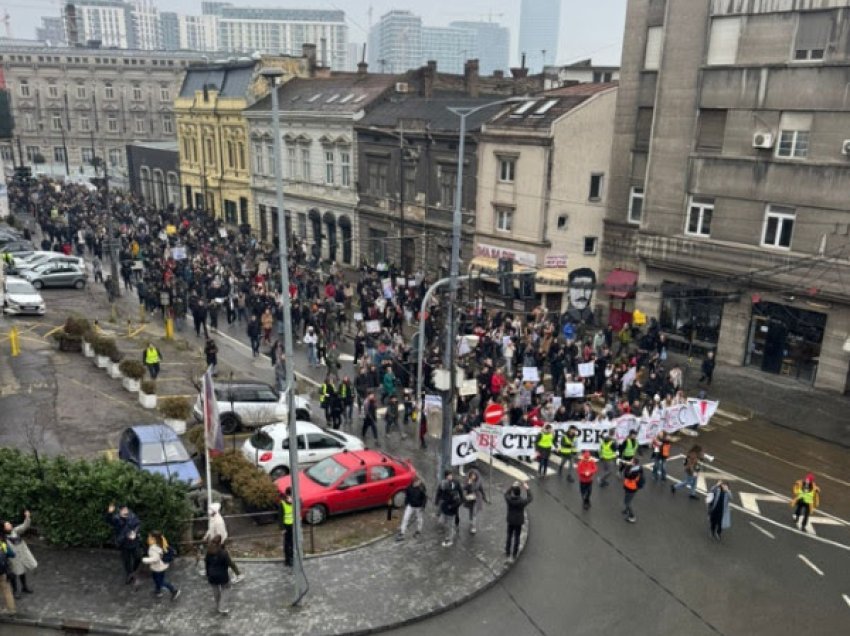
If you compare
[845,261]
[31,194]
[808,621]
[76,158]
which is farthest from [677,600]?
[76,158]

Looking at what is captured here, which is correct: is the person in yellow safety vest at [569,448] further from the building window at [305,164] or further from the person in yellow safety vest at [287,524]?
the building window at [305,164]

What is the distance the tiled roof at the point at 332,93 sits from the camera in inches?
1850

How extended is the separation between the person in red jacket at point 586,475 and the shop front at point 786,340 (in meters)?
14.3

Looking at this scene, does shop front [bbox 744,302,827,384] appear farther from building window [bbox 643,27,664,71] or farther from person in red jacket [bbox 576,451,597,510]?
person in red jacket [bbox 576,451,597,510]

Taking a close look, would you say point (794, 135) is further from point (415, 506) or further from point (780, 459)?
point (415, 506)

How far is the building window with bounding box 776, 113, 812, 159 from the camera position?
87.0 feet

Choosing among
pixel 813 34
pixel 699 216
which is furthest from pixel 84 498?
pixel 813 34

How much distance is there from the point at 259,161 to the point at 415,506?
44.9 m

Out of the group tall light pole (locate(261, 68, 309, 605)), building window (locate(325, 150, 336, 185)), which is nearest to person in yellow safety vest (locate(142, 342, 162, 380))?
tall light pole (locate(261, 68, 309, 605))

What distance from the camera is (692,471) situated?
59.5 ft

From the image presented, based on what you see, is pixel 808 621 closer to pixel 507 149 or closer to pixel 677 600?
pixel 677 600

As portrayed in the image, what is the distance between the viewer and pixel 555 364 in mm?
25781

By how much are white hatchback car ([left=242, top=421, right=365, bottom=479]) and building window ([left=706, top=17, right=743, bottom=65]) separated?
21106 mm

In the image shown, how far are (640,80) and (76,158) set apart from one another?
88.5 metres
